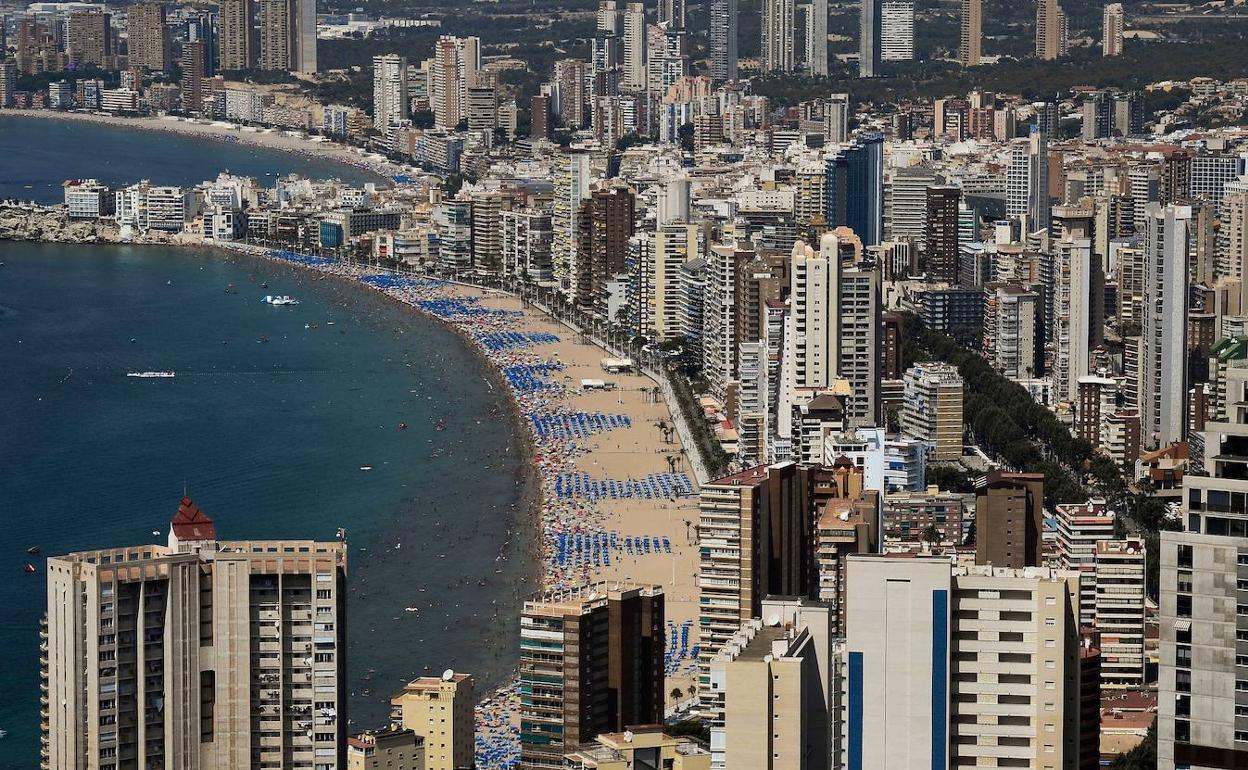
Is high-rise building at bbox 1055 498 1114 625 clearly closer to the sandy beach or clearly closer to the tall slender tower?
the sandy beach

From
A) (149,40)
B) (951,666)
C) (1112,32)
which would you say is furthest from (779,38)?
(951,666)

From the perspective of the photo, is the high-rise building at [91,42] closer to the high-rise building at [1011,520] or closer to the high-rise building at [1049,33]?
the high-rise building at [1049,33]

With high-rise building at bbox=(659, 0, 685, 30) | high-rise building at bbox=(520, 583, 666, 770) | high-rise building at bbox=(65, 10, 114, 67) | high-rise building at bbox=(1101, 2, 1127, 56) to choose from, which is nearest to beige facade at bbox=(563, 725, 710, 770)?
high-rise building at bbox=(520, 583, 666, 770)

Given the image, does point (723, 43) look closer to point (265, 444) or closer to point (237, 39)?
point (237, 39)

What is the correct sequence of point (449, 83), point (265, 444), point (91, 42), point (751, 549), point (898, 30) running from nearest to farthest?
point (751, 549) < point (265, 444) < point (449, 83) < point (91, 42) < point (898, 30)

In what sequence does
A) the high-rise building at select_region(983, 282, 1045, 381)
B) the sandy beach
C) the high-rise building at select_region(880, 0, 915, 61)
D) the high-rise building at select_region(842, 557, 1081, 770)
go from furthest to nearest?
the high-rise building at select_region(880, 0, 915, 61) → the high-rise building at select_region(983, 282, 1045, 381) → the sandy beach → the high-rise building at select_region(842, 557, 1081, 770)
